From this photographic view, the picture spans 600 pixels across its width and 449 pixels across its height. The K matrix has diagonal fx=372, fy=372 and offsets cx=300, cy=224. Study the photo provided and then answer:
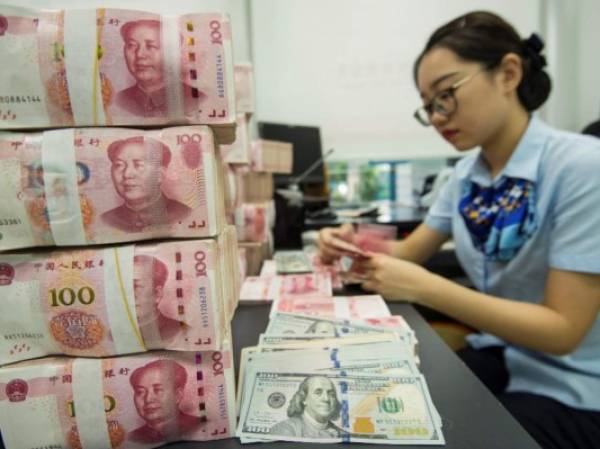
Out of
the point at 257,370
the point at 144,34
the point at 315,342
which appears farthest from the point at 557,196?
the point at 144,34

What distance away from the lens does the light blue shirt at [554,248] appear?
0.75 metres

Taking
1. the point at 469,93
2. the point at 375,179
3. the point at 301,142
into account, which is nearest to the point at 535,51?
the point at 469,93

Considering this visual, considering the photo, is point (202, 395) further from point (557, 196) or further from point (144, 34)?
point (557, 196)

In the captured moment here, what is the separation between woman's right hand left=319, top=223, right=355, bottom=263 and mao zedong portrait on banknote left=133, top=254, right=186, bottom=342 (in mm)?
726

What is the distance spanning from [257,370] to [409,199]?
6.75 ft

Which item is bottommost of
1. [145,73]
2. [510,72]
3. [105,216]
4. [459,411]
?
[459,411]

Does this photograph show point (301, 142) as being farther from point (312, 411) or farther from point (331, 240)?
point (312, 411)

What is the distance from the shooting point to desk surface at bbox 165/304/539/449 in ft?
1.44

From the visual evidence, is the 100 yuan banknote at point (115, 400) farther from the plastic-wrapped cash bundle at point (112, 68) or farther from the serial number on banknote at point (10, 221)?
→ the plastic-wrapped cash bundle at point (112, 68)

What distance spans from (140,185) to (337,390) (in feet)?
1.22

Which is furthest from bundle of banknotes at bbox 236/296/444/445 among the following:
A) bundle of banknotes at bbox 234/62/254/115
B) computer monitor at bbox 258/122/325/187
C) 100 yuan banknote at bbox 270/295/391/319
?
computer monitor at bbox 258/122/325/187

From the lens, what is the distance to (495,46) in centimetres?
91

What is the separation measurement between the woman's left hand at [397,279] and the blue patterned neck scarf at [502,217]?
0.19 metres

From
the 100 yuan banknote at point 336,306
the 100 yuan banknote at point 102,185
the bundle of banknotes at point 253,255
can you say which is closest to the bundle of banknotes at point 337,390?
the 100 yuan banknote at point 336,306
